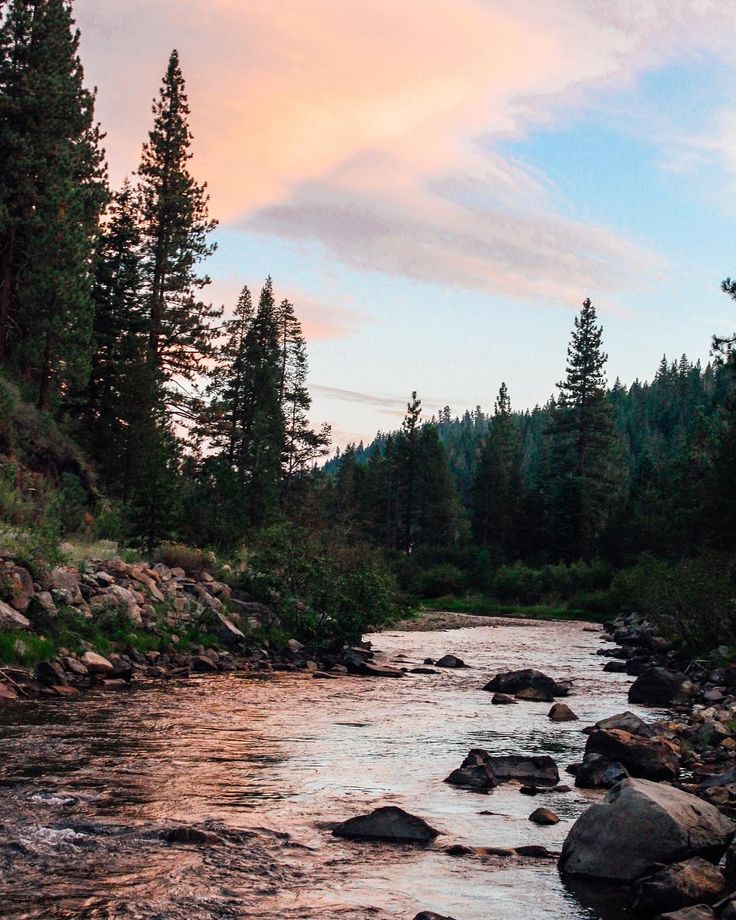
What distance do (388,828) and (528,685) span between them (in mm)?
12589

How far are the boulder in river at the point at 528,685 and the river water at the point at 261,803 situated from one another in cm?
175

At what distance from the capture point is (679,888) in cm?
720

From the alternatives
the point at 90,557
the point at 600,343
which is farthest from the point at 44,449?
the point at 600,343

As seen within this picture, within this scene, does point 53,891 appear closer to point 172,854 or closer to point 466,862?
point 172,854

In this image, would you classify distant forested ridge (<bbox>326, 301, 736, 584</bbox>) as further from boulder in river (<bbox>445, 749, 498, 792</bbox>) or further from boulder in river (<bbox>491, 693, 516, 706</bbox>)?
boulder in river (<bbox>445, 749, 498, 792</bbox>)

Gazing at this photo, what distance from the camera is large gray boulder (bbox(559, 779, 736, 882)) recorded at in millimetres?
8094

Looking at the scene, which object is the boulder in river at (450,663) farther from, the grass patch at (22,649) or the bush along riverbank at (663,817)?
the grass patch at (22,649)

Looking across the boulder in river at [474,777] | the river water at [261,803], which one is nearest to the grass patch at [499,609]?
the river water at [261,803]

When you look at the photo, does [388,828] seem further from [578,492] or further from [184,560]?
[578,492]

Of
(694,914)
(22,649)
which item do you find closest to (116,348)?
(22,649)

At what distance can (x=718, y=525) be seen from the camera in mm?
37219

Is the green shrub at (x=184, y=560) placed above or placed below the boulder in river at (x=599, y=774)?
above

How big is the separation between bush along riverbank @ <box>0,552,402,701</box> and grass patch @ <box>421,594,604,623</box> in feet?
105

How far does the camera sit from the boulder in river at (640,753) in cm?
1202
